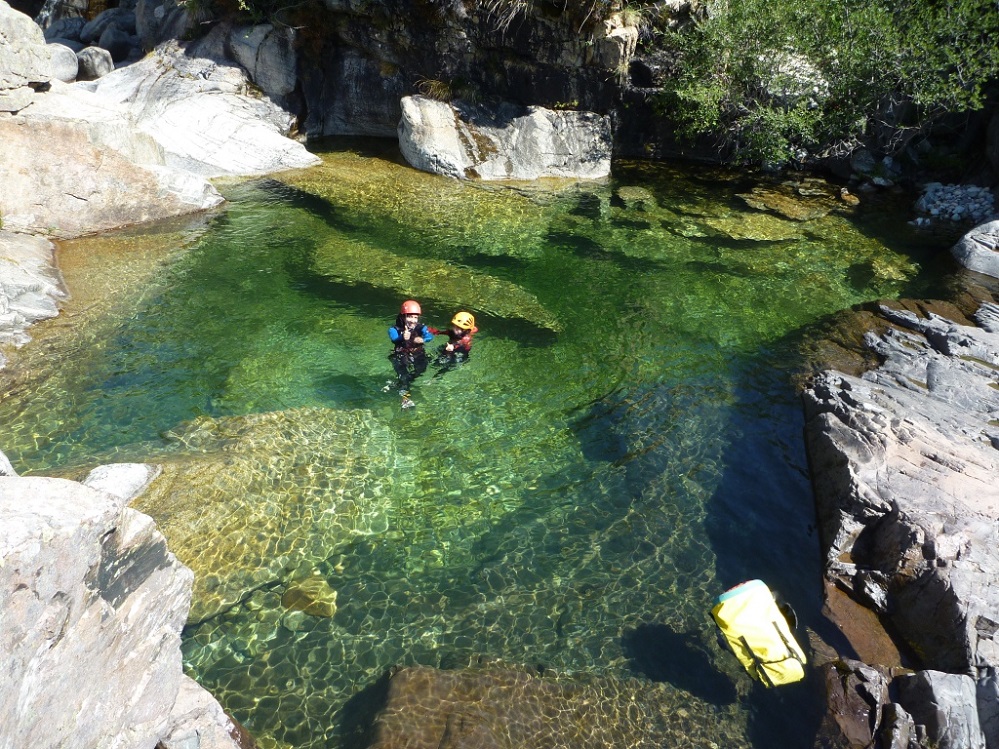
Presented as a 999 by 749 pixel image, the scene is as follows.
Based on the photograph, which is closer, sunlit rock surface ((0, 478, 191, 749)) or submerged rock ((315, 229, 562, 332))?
sunlit rock surface ((0, 478, 191, 749))

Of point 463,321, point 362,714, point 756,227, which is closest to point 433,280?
point 463,321

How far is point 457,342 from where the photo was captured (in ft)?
37.0

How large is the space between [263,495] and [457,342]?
163 inches

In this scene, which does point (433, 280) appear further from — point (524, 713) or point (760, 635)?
point (760, 635)

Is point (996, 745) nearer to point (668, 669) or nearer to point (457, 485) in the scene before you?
point (668, 669)

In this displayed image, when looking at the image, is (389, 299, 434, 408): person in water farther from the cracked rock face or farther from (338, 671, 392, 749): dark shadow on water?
the cracked rock face

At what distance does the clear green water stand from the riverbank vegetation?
492 centimetres

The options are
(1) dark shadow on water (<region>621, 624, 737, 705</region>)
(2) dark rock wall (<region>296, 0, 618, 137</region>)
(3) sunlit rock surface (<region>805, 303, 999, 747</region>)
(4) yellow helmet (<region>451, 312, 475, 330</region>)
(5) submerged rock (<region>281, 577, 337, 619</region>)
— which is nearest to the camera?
(3) sunlit rock surface (<region>805, 303, 999, 747</region>)

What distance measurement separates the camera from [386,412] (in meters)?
10.8

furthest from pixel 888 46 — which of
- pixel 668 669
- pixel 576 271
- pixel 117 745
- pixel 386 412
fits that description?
pixel 117 745

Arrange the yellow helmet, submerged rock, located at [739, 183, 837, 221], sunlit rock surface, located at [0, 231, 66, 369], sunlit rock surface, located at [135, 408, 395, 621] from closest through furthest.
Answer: sunlit rock surface, located at [135, 408, 395, 621]
the yellow helmet
sunlit rock surface, located at [0, 231, 66, 369]
submerged rock, located at [739, 183, 837, 221]

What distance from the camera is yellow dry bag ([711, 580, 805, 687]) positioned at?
631 centimetres

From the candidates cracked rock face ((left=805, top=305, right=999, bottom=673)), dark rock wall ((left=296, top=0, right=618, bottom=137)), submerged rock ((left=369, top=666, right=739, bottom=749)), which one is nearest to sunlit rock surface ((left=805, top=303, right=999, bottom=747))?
cracked rock face ((left=805, top=305, right=999, bottom=673))

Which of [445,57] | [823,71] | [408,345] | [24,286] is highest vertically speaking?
[823,71]
